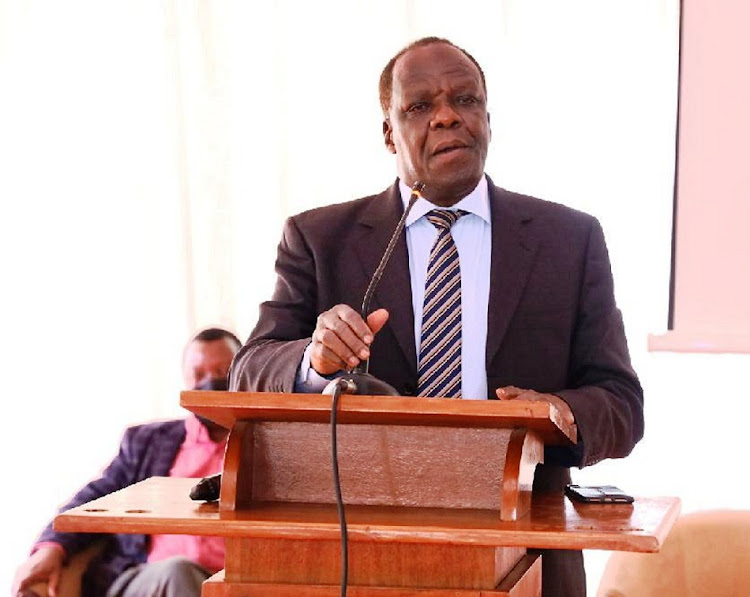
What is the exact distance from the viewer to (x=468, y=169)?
7.37ft

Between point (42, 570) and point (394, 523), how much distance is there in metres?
2.37

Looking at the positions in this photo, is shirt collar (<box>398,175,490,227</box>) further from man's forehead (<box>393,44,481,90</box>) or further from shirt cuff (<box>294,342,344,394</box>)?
shirt cuff (<box>294,342,344,394</box>)

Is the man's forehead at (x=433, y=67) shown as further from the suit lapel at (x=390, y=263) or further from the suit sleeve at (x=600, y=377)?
the suit sleeve at (x=600, y=377)

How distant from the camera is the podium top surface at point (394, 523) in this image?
4.89 ft

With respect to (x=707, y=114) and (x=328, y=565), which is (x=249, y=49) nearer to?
(x=707, y=114)

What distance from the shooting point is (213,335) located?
168 inches

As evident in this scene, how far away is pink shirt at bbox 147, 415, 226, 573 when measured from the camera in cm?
385

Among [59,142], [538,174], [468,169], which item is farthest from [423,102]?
[59,142]

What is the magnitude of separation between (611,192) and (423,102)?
212 centimetres

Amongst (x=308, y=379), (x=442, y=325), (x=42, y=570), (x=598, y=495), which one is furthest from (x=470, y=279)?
(x=42, y=570)

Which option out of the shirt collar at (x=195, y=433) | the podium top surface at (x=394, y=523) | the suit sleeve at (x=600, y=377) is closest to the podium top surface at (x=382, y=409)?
the podium top surface at (x=394, y=523)

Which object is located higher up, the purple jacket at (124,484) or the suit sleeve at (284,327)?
the suit sleeve at (284,327)

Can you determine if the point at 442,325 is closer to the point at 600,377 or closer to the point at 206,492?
the point at 600,377

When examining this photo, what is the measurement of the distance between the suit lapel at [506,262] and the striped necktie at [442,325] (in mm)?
62
